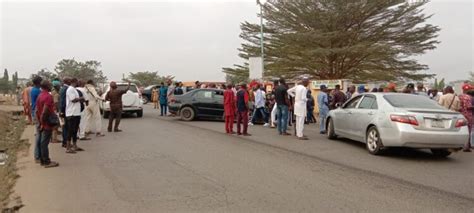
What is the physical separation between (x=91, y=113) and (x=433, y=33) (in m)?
29.7

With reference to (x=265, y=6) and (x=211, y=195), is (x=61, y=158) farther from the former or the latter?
(x=265, y=6)

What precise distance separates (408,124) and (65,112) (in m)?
7.40

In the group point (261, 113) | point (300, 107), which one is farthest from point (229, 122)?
point (261, 113)

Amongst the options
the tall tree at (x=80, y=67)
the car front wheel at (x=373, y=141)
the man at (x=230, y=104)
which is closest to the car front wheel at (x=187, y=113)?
the man at (x=230, y=104)

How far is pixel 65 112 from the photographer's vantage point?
948 centimetres

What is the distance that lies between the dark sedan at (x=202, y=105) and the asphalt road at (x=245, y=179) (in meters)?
6.75

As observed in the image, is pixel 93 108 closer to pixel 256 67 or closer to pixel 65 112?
pixel 65 112

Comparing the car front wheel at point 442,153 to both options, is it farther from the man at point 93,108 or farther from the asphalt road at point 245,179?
the man at point 93,108

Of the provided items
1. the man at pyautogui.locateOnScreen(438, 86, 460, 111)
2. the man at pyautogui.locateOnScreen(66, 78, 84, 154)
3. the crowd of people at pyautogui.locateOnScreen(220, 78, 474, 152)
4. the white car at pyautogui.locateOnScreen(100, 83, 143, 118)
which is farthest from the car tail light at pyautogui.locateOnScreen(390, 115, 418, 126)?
the white car at pyautogui.locateOnScreen(100, 83, 143, 118)

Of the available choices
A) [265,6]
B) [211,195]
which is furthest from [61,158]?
[265,6]

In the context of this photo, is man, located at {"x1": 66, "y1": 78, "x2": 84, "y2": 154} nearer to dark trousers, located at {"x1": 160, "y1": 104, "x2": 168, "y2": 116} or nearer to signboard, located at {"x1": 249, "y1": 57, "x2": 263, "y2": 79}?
dark trousers, located at {"x1": 160, "y1": 104, "x2": 168, "y2": 116}

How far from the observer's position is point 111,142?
1087 centimetres

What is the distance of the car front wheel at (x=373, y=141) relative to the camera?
28.8ft

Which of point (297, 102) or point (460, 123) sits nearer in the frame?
point (460, 123)
